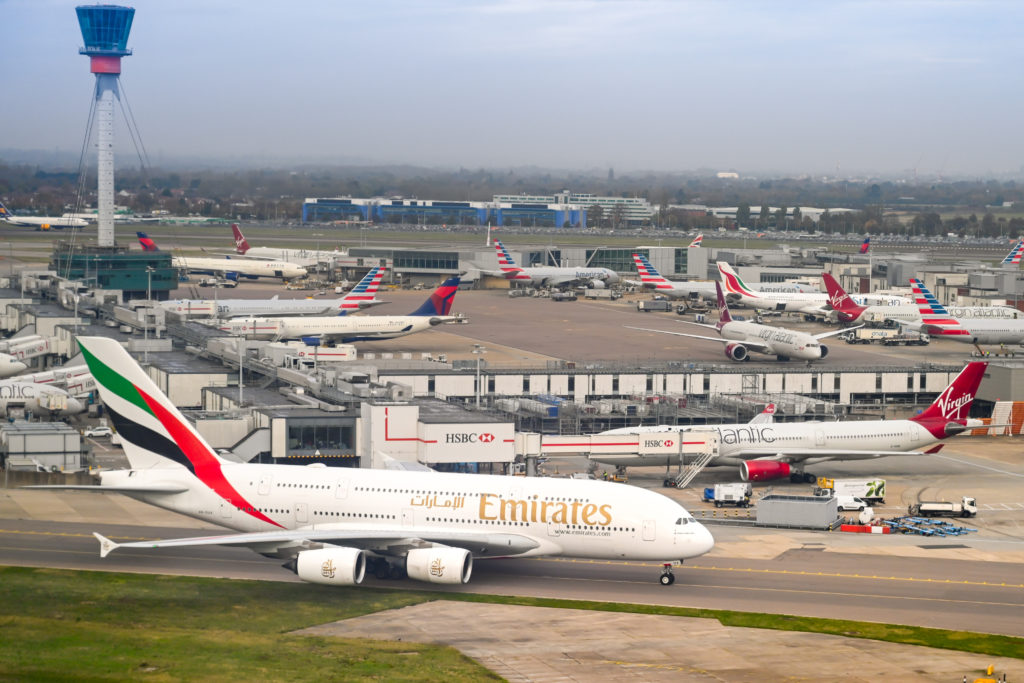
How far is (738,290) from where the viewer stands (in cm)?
14925

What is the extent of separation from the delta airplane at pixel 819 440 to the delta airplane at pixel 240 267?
122744mm

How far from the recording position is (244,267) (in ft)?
598

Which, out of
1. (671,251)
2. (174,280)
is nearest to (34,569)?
(174,280)

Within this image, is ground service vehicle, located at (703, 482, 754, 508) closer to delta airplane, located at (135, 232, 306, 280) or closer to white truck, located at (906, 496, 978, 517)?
white truck, located at (906, 496, 978, 517)

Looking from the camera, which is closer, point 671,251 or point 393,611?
point 393,611

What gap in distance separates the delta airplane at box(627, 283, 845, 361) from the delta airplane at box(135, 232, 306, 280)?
277 ft

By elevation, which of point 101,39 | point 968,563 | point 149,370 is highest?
point 101,39

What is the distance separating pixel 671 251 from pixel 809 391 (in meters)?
108

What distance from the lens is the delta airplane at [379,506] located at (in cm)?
4359

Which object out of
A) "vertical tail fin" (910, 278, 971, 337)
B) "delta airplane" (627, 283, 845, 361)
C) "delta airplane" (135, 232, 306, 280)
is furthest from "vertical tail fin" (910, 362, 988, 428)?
"delta airplane" (135, 232, 306, 280)

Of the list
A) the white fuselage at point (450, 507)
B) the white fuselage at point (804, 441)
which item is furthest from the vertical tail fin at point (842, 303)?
the white fuselage at point (450, 507)

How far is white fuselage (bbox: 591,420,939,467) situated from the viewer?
66.2m

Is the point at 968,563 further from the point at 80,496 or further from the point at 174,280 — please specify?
the point at 174,280

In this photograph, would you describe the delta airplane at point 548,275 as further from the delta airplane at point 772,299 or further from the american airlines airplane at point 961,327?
the american airlines airplane at point 961,327
